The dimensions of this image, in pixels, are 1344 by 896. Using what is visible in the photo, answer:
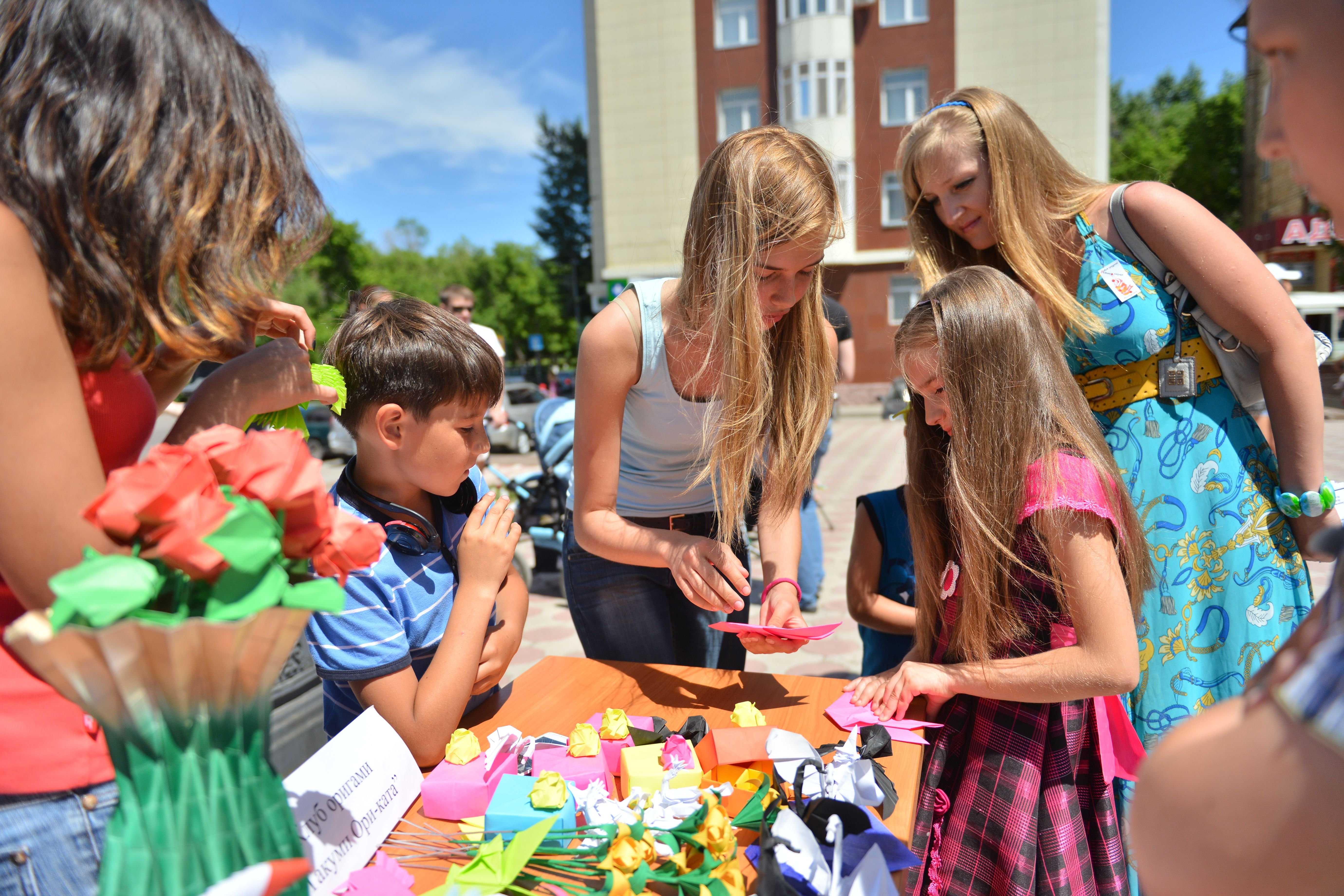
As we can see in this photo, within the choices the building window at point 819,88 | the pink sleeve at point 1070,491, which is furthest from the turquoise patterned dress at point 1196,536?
the building window at point 819,88

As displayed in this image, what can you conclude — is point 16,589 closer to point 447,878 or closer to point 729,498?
point 447,878

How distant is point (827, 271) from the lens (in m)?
3.33

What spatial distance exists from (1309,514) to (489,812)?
1.78 meters

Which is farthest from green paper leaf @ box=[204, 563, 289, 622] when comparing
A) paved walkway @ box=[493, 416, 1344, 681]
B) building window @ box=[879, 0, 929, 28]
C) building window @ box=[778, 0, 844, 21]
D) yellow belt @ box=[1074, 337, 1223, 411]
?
building window @ box=[879, 0, 929, 28]

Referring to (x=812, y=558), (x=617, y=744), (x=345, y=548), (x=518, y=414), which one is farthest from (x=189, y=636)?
(x=518, y=414)

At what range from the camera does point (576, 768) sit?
125 centimetres

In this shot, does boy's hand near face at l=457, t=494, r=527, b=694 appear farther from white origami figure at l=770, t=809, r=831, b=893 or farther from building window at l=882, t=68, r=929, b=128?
building window at l=882, t=68, r=929, b=128

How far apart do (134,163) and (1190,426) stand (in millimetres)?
1959

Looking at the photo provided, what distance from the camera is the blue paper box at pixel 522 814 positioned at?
1085mm

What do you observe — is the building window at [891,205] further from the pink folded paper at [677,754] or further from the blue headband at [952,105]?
the pink folded paper at [677,754]

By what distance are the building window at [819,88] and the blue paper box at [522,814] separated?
19952mm

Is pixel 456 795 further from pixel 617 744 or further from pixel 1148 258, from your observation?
pixel 1148 258

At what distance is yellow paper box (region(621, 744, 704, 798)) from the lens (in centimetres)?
121

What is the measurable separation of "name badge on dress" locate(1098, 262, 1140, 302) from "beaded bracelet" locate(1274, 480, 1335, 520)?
1.79 ft
